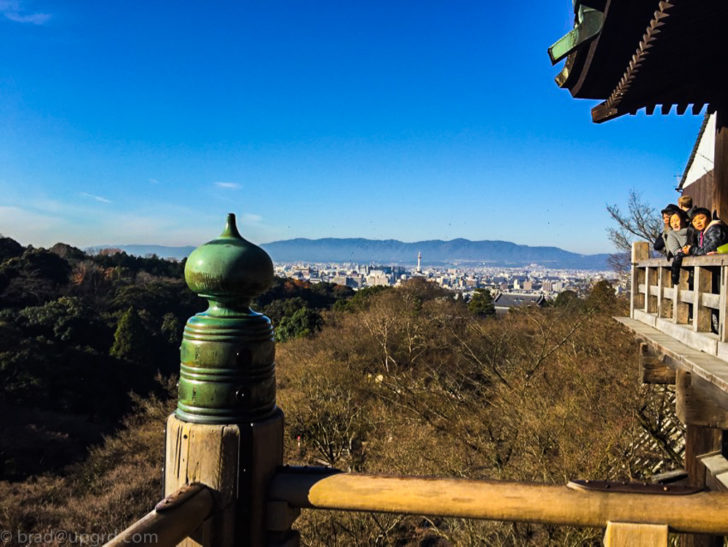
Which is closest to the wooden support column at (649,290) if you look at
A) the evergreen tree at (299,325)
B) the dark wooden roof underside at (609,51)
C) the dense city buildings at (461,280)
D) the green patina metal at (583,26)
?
the dark wooden roof underside at (609,51)

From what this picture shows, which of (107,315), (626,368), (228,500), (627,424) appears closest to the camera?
(228,500)

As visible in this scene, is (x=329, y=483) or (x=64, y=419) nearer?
(x=329, y=483)

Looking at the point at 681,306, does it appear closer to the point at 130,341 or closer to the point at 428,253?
the point at 130,341

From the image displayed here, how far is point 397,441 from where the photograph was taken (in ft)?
39.2

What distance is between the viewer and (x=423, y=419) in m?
12.5

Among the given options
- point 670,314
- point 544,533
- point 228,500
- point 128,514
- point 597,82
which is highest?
point 597,82

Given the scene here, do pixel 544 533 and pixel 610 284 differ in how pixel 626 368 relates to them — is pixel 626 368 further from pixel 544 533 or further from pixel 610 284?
pixel 610 284

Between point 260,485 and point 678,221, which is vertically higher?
point 678,221

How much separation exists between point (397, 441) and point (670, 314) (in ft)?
28.1

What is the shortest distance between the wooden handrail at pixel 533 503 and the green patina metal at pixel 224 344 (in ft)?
1.02

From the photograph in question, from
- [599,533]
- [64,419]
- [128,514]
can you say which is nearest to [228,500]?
[599,533]

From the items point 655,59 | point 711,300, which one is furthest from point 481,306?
point 711,300

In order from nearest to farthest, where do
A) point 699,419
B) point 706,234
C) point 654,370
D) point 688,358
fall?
point 688,358 → point 699,419 → point 706,234 → point 654,370

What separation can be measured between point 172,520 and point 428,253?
6839 inches
